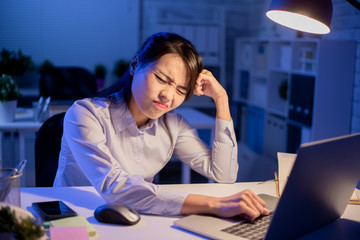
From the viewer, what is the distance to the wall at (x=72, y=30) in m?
4.84

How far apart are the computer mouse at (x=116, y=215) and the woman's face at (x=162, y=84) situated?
38cm

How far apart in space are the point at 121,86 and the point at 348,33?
88.1 inches

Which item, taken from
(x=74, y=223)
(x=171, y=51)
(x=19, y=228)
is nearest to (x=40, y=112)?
(x=171, y=51)

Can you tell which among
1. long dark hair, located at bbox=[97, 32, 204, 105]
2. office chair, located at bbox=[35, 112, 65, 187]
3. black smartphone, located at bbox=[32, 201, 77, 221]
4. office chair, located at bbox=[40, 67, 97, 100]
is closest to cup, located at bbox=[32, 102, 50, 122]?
office chair, located at bbox=[40, 67, 97, 100]

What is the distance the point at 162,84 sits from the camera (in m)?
1.37

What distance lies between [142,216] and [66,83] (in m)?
2.75

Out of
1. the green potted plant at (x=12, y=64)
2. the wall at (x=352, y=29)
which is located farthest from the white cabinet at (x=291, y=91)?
the green potted plant at (x=12, y=64)

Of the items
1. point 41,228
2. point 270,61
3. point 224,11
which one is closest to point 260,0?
point 224,11

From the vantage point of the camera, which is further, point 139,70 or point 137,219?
point 139,70

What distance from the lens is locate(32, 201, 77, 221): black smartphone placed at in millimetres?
1111

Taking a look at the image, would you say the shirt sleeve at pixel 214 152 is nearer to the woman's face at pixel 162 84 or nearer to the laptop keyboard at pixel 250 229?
the woman's face at pixel 162 84

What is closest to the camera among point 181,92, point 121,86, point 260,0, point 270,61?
point 181,92

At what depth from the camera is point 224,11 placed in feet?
16.9

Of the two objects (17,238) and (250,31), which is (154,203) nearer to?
(17,238)
